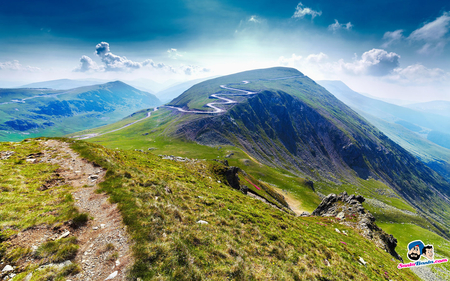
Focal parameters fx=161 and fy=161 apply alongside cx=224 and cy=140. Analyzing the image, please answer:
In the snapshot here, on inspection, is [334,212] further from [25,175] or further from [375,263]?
[25,175]

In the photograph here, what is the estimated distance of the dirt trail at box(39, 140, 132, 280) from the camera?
28.8ft

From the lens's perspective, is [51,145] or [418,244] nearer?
[418,244]

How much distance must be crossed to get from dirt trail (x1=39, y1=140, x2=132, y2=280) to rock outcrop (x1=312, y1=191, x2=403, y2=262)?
42.3m

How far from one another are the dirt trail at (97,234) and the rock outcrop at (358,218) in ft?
139

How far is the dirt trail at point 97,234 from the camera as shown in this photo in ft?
28.8

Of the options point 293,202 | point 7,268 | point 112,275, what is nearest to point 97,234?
point 7,268

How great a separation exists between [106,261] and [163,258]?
309cm

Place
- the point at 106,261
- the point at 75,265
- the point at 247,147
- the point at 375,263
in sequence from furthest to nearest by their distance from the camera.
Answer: the point at 247,147 < the point at 375,263 < the point at 106,261 < the point at 75,265

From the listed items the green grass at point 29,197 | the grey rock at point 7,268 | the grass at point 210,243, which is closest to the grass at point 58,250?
the grey rock at point 7,268

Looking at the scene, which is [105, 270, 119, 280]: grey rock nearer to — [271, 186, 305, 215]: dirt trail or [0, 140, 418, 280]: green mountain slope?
[0, 140, 418, 280]: green mountain slope

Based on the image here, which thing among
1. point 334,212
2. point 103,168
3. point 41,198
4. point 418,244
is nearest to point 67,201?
point 41,198

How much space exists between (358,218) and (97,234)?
4864 cm

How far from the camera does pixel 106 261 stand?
9188mm

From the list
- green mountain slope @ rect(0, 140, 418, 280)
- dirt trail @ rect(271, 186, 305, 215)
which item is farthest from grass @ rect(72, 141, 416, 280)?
dirt trail @ rect(271, 186, 305, 215)
